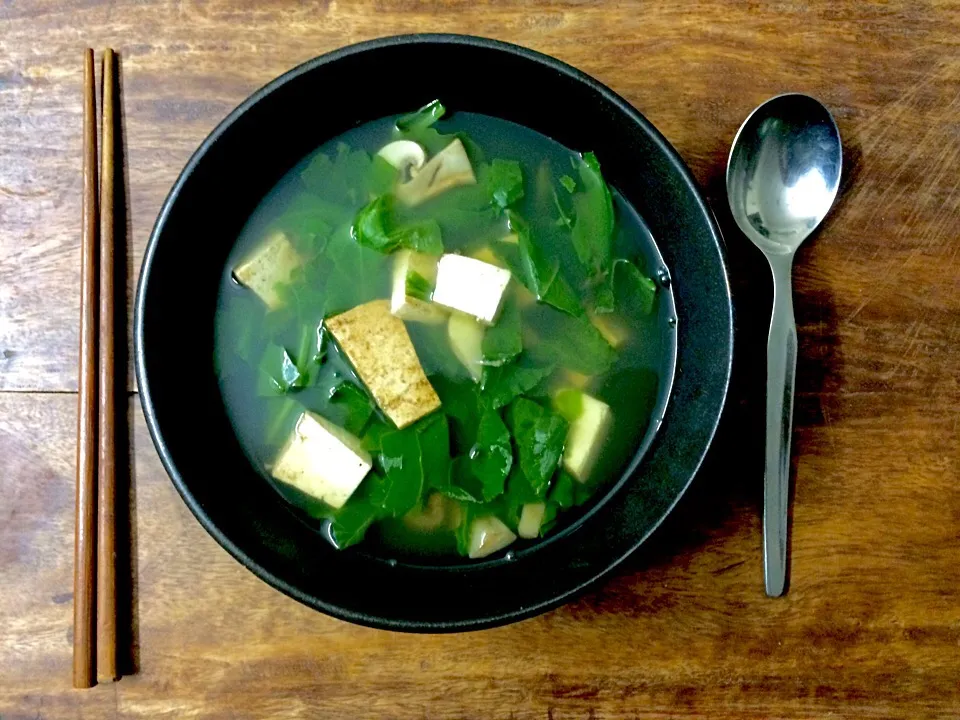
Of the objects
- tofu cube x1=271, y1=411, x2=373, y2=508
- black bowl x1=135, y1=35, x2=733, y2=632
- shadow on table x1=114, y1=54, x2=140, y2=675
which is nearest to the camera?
black bowl x1=135, y1=35, x2=733, y2=632

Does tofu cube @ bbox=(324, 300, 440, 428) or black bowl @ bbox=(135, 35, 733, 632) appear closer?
black bowl @ bbox=(135, 35, 733, 632)

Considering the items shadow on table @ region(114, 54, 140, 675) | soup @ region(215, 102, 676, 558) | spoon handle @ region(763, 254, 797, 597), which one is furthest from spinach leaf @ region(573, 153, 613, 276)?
shadow on table @ region(114, 54, 140, 675)

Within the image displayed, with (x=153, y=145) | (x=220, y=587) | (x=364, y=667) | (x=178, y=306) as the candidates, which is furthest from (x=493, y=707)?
(x=153, y=145)

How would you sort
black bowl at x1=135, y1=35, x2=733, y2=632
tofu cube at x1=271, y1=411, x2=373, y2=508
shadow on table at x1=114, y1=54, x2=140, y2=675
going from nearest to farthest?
black bowl at x1=135, y1=35, x2=733, y2=632
tofu cube at x1=271, y1=411, x2=373, y2=508
shadow on table at x1=114, y1=54, x2=140, y2=675

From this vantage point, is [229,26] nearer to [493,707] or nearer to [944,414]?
[493,707]

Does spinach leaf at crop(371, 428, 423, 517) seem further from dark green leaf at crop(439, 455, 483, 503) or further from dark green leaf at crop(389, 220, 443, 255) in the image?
dark green leaf at crop(389, 220, 443, 255)

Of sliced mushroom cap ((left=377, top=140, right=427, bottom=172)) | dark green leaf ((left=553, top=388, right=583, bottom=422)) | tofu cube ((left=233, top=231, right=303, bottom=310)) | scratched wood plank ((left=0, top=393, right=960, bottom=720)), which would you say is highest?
sliced mushroom cap ((left=377, top=140, right=427, bottom=172))
